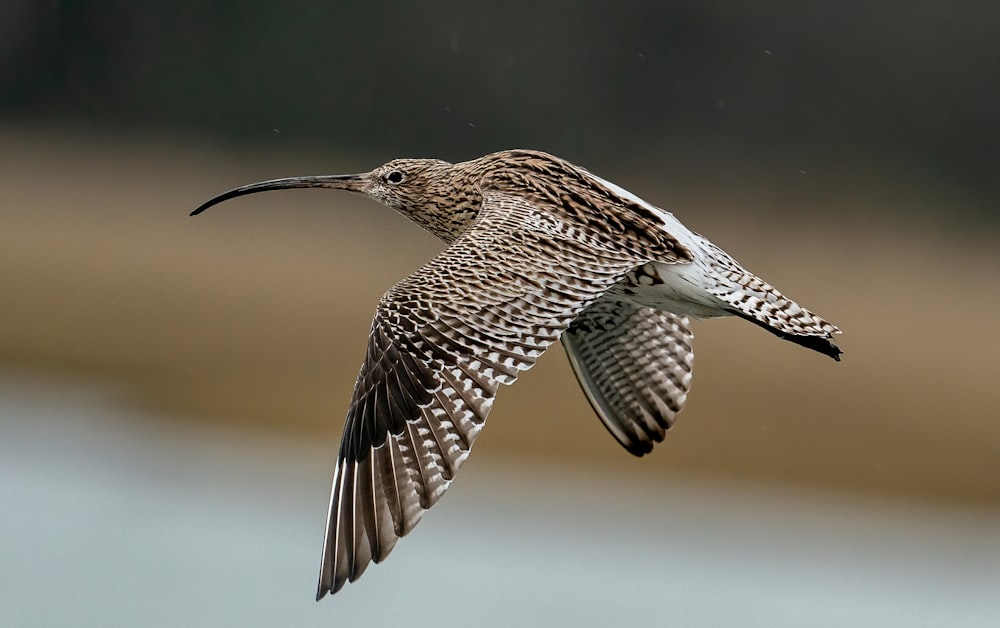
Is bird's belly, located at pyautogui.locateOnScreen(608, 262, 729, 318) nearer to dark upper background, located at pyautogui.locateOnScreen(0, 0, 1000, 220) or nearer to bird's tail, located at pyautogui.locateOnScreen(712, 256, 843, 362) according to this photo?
bird's tail, located at pyautogui.locateOnScreen(712, 256, 843, 362)

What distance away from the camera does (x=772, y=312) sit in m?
7.20

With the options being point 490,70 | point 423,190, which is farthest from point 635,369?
point 490,70

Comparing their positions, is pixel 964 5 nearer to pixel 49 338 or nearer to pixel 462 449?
pixel 49 338

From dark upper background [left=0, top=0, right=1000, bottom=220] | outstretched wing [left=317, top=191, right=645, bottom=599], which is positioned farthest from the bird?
dark upper background [left=0, top=0, right=1000, bottom=220]

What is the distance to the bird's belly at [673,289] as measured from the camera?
7219 mm

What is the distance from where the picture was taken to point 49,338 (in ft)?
57.8

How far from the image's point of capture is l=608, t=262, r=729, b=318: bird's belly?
722cm

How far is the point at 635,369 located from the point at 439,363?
1892mm

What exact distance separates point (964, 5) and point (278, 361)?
995 centimetres

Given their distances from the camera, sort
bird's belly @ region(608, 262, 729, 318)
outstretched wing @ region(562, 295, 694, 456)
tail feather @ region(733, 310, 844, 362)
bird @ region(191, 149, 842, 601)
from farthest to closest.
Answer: outstretched wing @ region(562, 295, 694, 456) → bird's belly @ region(608, 262, 729, 318) → tail feather @ region(733, 310, 844, 362) → bird @ region(191, 149, 842, 601)

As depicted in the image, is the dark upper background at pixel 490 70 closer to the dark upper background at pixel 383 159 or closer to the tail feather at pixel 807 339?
the dark upper background at pixel 383 159

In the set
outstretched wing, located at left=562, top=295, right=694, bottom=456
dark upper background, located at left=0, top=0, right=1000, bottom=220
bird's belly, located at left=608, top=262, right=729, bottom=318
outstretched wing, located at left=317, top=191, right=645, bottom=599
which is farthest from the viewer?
dark upper background, located at left=0, top=0, right=1000, bottom=220

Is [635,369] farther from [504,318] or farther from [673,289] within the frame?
[504,318]

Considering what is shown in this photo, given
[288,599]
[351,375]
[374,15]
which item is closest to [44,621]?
[288,599]
